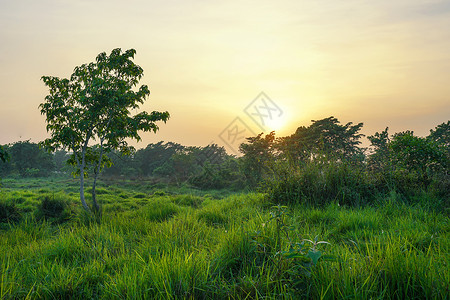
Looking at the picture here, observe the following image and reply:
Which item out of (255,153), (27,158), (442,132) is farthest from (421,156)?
(27,158)

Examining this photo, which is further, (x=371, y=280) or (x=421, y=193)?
(x=421, y=193)

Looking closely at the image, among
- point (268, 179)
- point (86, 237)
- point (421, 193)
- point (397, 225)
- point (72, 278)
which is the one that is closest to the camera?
point (72, 278)

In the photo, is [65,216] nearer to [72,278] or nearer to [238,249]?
[72,278]

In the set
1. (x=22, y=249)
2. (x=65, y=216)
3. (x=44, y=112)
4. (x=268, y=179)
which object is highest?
(x=44, y=112)

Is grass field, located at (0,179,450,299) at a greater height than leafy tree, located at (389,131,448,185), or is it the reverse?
leafy tree, located at (389,131,448,185)

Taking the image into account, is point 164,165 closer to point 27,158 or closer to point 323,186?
point 27,158

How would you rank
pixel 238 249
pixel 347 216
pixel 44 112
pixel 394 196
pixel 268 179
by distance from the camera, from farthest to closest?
pixel 44 112 < pixel 268 179 < pixel 394 196 < pixel 347 216 < pixel 238 249

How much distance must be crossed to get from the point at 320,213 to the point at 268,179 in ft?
6.94

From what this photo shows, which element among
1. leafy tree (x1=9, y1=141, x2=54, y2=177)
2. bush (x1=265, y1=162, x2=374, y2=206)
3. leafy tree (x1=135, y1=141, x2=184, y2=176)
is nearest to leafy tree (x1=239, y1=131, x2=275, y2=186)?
leafy tree (x1=135, y1=141, x2=184, y2=176)

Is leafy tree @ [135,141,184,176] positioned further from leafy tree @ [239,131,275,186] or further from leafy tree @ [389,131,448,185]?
leafy tree @ [389,131,448,185]

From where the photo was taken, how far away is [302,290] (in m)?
1.87

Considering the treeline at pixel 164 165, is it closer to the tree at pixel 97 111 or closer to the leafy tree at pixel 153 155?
the leafy tree at pixel 153 155

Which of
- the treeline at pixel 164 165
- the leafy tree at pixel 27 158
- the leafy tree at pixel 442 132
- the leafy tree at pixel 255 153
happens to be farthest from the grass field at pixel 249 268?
the leafy tree at pixel 27 158

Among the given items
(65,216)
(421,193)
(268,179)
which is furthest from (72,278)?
(65,216)
